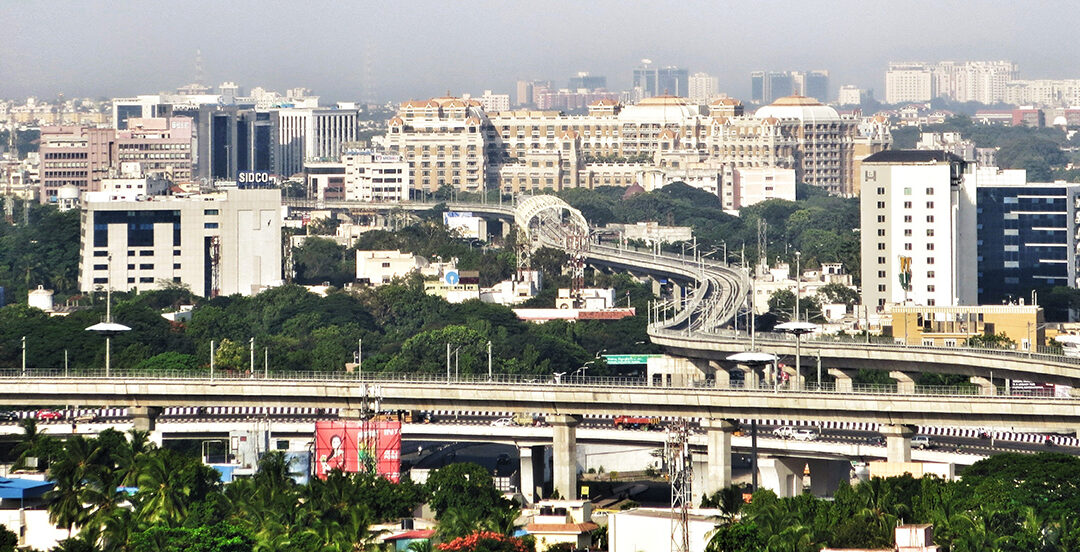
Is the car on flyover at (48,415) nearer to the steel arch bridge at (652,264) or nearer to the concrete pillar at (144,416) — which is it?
the concrete pillar at (144,416)

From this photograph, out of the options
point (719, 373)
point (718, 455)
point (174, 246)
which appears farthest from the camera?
point (174, 246)

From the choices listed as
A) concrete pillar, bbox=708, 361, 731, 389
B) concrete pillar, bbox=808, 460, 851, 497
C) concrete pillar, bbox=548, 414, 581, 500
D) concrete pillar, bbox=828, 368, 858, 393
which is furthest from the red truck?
concrete pillar, bbox=708, 361, 731, 389

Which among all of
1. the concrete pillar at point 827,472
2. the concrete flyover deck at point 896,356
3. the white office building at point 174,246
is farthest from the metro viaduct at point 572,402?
the white office building at point 174,246

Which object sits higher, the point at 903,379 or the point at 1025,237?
the point at 1025,237

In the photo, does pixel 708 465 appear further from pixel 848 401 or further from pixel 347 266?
pixel 347 266

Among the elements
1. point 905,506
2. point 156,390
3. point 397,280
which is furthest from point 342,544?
point 397,280

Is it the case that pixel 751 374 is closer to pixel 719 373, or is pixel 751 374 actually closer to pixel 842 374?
pixel 842 374

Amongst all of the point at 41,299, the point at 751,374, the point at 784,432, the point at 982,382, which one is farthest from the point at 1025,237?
the point at 784,432
